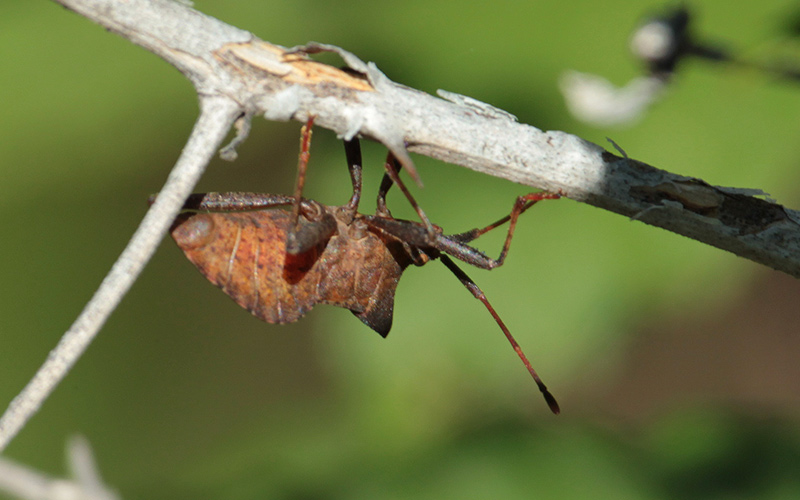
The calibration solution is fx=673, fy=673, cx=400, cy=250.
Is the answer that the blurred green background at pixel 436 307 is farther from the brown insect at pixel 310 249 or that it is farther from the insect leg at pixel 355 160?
the insect leg at pixel 355 160

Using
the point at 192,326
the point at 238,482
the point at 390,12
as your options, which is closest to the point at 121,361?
the point at 192,326

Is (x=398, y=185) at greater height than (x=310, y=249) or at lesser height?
greater

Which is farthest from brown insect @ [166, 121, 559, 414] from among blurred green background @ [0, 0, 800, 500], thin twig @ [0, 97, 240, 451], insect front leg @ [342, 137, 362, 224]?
blurred green background @ [0, 0, 800, 500]

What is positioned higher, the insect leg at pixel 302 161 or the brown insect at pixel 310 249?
the insect leg at pixel 302 161

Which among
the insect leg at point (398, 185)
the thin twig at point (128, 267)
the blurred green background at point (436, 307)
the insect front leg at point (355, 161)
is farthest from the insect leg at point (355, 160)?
the blurred green background at point (436, 307)

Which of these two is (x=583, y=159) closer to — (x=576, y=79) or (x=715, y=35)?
(x=576, y=79)

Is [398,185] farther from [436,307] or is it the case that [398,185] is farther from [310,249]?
[436,307]

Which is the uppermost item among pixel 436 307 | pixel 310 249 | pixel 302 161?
pixel 302 161

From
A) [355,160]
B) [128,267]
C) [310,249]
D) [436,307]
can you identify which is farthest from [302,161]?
[436,307]
